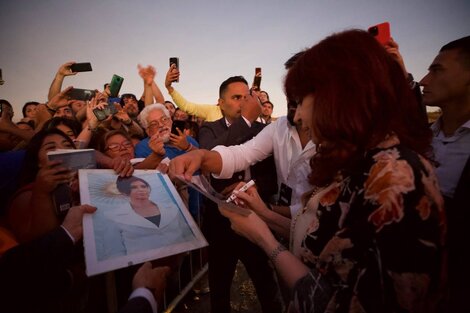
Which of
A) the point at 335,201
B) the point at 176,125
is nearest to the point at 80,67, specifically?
the point at 176,125

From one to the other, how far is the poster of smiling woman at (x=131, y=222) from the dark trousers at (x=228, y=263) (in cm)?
115

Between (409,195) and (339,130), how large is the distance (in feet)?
1.09

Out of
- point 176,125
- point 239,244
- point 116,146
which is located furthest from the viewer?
point 176,125

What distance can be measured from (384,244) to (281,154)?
1.39m

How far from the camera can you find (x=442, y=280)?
0.89m

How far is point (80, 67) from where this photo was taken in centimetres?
458

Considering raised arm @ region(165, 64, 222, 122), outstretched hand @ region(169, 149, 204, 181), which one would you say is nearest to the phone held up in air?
raised arm @ region(165, 64, 222, 122)

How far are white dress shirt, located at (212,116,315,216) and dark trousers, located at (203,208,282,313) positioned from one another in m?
0.81

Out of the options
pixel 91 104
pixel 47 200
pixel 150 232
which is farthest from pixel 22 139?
pixel 150 232

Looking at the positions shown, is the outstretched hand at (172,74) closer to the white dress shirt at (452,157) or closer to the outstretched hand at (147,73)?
the outstretched hand at (147,73)

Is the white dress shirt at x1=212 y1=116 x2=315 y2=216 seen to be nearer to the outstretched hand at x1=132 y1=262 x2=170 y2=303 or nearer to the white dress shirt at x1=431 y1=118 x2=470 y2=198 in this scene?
the outstretched hand at x1=132 y1=262 x2=170 y2=303

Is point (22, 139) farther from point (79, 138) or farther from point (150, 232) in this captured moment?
point (150, 232)

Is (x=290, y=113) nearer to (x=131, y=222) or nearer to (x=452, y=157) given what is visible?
(x=131, y=222)

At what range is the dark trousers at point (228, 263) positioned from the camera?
250 cm
